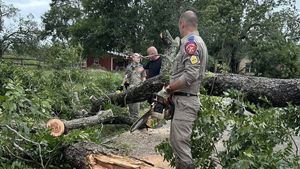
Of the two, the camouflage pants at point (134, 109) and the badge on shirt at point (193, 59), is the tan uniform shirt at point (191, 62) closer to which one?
the badge on shirt at point (193, 59)

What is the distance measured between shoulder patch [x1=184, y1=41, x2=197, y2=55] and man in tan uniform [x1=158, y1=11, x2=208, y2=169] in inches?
0.4

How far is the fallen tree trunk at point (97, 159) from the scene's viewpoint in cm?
454

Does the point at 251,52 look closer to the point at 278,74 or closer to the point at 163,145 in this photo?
the point at 278,74

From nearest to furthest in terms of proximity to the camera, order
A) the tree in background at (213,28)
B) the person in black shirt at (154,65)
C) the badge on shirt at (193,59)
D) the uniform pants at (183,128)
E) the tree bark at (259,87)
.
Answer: the badge on shirt at (193,59)
the uniform pants at (183,128)
the tree bark at (259,87)
the person in black shirt at (154,65)
the tree in background at (213,28)

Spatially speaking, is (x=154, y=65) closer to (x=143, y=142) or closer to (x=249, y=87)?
(x=143, y=142)

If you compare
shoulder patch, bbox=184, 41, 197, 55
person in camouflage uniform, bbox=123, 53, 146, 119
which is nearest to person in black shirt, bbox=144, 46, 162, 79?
person in camouflage uniform, bbox=123, 53, 146, 119

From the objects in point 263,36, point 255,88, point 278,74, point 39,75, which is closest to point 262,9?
point 263,36

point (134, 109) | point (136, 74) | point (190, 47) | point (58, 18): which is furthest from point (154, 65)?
point (58, 18)

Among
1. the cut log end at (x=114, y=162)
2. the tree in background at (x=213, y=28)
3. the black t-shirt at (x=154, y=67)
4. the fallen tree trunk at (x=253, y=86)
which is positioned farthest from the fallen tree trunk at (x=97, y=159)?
the tree in background at (x=213, y=28)

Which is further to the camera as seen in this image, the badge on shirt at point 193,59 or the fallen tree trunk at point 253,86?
the fallen tree trunk at point 253,86

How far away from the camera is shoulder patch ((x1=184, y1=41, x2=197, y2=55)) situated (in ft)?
14.7

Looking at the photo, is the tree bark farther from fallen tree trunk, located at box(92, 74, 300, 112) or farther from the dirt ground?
the dirt ground

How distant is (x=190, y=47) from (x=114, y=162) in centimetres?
137

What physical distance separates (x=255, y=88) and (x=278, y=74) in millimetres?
37019
